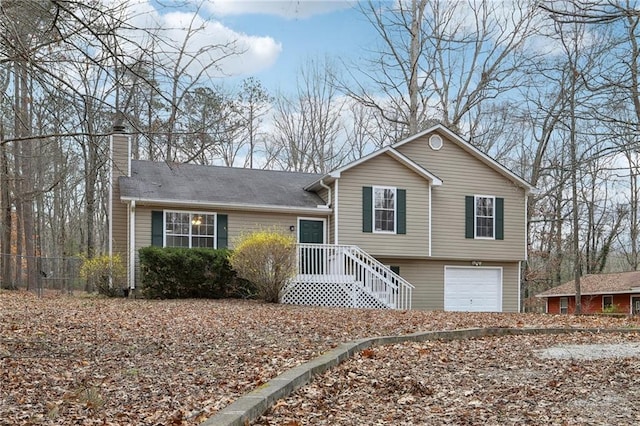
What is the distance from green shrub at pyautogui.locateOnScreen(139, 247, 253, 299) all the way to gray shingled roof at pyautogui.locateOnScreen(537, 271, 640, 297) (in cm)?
Result: 1850

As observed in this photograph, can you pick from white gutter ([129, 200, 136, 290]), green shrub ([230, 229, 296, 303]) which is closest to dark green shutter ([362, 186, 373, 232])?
green shrub ([230, 229, 296, 303])

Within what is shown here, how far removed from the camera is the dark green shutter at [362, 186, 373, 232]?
1702cm

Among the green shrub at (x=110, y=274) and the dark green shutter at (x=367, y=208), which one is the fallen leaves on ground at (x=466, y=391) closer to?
the dark green shutter at (x=367, y=208)

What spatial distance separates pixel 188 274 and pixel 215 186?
361 cm

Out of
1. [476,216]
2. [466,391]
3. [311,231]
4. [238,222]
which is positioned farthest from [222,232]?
[466,391]

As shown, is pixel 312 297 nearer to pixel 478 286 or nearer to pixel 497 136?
pixel 478 286

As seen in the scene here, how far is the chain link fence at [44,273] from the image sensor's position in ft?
64.7

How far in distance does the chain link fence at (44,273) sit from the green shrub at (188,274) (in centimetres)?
623

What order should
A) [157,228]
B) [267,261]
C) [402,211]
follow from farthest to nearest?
[402,211], [157,228], [267,261]

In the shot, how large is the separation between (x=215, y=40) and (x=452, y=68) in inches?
749

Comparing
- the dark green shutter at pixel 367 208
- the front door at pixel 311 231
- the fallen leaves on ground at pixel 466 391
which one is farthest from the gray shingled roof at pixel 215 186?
the fallen leaves on ground at pixel 466 391

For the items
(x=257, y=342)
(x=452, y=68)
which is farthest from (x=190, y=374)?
(x=452, y=68)

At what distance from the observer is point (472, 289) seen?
18.8 meters

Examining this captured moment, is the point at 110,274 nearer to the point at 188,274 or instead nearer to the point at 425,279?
the point at 188,274
